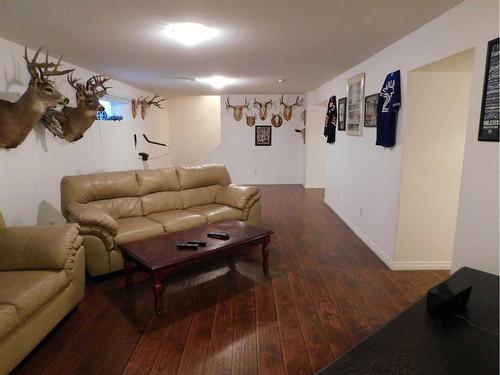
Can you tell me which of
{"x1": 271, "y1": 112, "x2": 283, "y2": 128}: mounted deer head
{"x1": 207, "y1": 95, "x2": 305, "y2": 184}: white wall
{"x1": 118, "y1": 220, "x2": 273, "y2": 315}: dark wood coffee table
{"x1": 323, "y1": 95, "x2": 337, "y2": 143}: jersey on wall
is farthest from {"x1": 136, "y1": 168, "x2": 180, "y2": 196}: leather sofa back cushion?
{"x1": 271, "y1": 112, "x2": 283, "y2": 128}: mounted deer head

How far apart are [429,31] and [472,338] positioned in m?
2.36

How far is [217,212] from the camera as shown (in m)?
3.69

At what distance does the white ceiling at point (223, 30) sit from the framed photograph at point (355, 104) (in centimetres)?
26

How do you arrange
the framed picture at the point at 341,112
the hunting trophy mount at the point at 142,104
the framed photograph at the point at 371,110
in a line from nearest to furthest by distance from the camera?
1. the framed photograph at the point at 371,110
2. the framed picture at the point at 341,112
3. the hunting trophy mount at the point at 142,104

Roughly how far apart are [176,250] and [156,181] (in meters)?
1.52

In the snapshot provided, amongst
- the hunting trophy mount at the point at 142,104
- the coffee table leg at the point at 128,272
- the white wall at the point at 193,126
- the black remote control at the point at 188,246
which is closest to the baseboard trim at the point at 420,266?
the black remote control at the point at 188,246

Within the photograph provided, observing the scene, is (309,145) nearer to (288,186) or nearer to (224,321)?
(288,186)

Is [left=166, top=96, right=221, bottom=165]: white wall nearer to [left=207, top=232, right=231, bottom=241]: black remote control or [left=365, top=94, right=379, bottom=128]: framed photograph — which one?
[left=365, top=94, right=379, bottom=128]: framed photograph

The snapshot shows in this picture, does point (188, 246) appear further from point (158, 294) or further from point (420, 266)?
point (420, 266)

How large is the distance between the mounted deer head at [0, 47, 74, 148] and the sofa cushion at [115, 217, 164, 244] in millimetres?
1228

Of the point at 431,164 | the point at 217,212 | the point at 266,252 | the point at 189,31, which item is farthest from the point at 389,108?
the point at 217,212

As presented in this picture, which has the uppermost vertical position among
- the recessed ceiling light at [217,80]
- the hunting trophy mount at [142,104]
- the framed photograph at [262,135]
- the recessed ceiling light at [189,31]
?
the recessed ceiling light at [217,80]

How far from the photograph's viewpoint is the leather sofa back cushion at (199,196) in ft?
13.1

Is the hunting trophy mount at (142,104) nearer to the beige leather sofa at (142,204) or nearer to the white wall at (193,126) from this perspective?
the white wall at (193,126)
